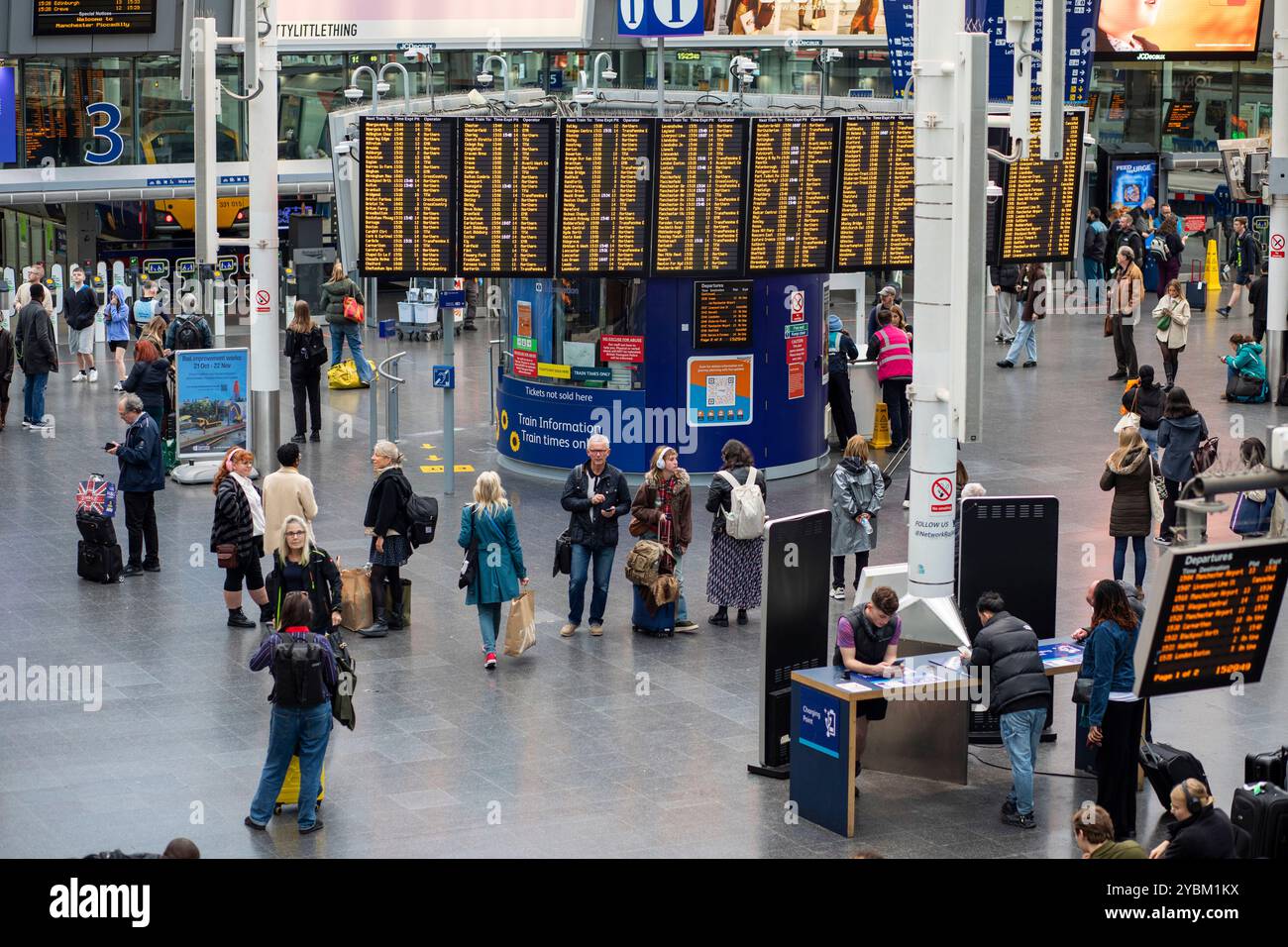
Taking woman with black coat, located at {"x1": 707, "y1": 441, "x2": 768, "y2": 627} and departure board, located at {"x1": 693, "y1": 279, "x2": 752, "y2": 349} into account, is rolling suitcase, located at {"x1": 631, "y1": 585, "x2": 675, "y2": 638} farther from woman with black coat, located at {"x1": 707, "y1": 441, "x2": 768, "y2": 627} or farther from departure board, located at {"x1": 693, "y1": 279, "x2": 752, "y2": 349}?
departure board, located at {"x1": 693, "y1": 279, "x2": 752, "y2": 349}

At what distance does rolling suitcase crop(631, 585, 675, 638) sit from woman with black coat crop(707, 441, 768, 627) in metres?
0.50

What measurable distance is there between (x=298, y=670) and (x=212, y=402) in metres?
10.1

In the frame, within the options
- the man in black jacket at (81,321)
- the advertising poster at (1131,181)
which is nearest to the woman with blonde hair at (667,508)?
the man in black jacket at (81,321)

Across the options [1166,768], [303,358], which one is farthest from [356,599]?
[303,358]

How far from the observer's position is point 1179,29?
4119cm

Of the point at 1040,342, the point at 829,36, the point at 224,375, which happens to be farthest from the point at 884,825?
the point at 829,36

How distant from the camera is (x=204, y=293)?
70.2 ft

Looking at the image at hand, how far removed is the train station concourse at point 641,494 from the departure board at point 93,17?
10 cm

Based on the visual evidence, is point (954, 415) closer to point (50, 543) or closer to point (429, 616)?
point (429, 616)

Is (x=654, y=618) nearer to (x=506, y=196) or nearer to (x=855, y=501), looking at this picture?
(x=855, y=501)

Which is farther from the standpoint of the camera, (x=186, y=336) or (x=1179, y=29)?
(x=1179, y=29)

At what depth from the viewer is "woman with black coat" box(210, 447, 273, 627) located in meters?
15.4

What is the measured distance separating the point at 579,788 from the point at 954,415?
10.7 feet

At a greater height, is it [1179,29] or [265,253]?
[1179,29]
